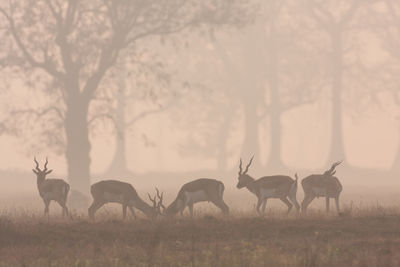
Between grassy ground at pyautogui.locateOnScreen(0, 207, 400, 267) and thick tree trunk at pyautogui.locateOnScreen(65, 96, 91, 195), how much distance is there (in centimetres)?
1870

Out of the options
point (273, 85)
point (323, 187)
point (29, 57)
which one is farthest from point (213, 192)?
Answer: point (273, 85)

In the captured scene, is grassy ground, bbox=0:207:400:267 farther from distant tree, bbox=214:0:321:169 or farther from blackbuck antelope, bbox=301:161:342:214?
distant tree, bbox=214:0:321:169

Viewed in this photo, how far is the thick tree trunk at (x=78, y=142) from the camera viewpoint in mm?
40000

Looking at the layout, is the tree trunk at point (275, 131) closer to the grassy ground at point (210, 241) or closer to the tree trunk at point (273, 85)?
the tree trunk at point (273, 85)

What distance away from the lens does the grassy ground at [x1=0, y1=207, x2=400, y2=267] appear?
1395 cm

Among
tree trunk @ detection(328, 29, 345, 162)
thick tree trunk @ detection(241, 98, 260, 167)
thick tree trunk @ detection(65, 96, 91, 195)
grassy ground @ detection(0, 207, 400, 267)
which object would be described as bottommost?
grassy ground @ detection(0, 207, 400, 267)

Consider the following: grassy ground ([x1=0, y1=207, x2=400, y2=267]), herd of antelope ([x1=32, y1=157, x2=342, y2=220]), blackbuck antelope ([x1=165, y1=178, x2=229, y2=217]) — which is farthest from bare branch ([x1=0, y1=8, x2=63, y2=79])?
grassy ground ([x1=0, y1=207, x2=400, y2=267])

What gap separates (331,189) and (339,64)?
142ft

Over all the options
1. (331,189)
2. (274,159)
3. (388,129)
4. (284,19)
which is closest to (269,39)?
(284,19)

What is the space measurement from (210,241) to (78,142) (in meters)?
24.4

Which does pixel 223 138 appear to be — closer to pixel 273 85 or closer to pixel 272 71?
pixel 273 85

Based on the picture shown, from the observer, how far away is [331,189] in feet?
76.9

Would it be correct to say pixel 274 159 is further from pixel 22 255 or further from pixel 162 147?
pixel 22 255

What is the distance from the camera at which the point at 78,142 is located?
40.7m
